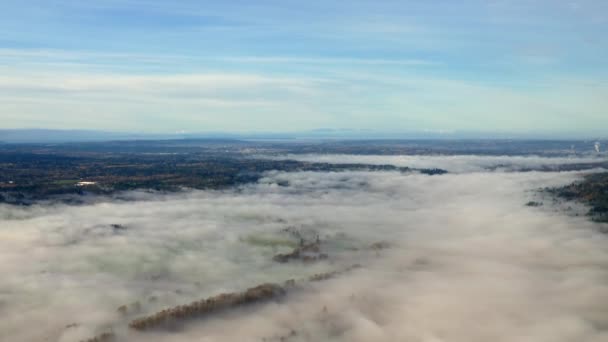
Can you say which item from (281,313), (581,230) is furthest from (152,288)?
(581,230)

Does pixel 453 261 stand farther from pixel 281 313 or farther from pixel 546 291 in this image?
pixel 281 313

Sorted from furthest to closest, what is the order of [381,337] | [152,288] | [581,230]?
[581,230] < [152,288] < [381,337]

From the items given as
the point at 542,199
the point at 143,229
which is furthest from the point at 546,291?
the point at 542,199

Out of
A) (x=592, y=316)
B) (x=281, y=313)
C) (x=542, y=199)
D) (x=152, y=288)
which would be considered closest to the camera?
(x=592, y=316)

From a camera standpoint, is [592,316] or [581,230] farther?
[581,230]

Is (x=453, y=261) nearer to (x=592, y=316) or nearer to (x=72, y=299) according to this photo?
(x=592, y=316)

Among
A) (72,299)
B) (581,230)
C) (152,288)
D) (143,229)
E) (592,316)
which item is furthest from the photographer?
(143,229)

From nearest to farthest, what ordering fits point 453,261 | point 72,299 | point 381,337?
1. point 381,337
2. point 72,299
3. point 453,261

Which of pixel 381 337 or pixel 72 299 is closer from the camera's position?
pixel 381 337
